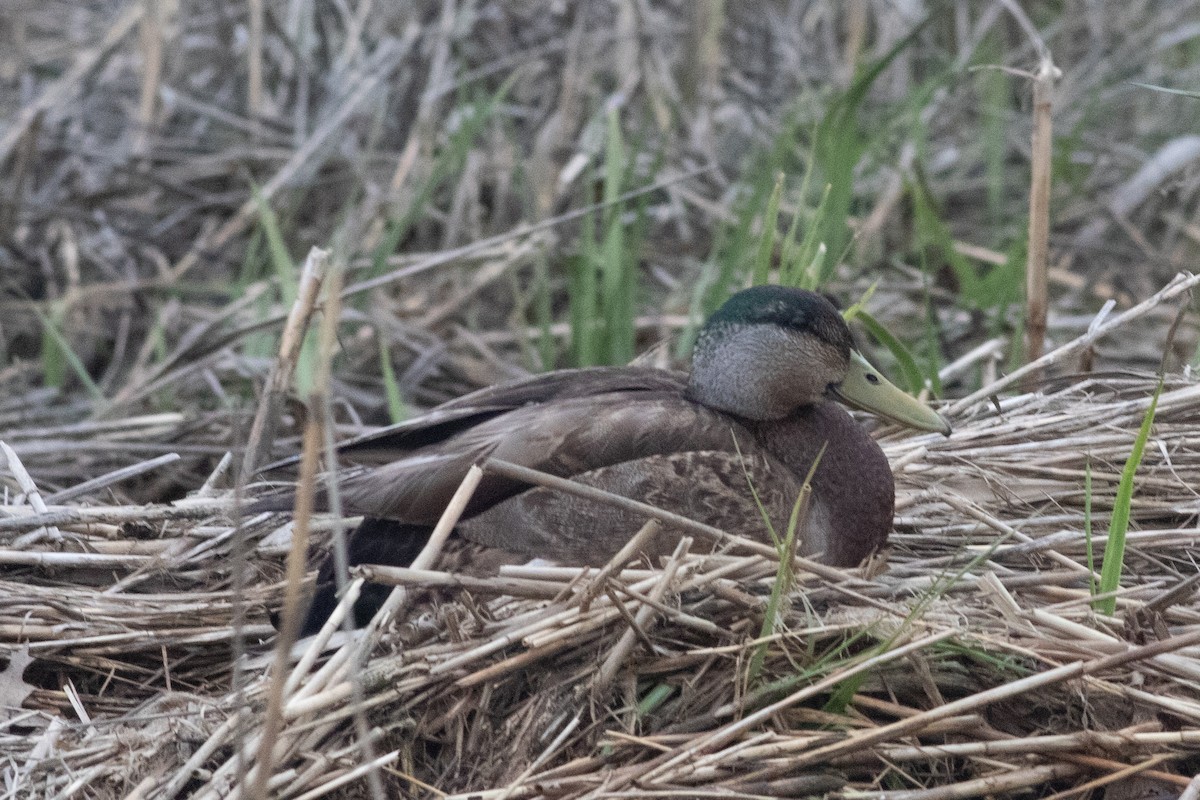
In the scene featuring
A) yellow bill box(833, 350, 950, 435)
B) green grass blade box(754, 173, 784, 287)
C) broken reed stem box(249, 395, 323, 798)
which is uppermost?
broken reed stem box(249, 395, 323, 798)

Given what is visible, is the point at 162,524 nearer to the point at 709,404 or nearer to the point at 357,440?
the point at 357,440

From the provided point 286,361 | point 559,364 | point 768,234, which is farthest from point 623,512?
point 559,364

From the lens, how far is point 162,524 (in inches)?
128

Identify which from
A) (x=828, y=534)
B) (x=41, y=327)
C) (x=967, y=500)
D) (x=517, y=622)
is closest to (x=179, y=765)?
(x=517, y=622)

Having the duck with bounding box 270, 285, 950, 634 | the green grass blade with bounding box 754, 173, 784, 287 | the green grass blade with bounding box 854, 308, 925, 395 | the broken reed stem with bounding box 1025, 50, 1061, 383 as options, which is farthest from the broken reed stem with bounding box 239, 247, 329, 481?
the broken reed stem with bounding box 1025, 50, 1061, 383

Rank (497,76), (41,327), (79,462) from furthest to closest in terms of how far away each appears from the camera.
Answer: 1. (497,76)
2. (41,327)
3. (79,462)

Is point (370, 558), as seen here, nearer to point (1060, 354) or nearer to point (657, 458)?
point (657, 458)

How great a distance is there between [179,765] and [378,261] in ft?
7.31

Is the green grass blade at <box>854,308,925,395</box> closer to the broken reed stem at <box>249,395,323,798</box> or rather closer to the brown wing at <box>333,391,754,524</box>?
the brown wing at <box>333,391,754,524</box>

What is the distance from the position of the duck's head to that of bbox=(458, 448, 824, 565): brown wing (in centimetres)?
27

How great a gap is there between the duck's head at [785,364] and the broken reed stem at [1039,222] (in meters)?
0.75

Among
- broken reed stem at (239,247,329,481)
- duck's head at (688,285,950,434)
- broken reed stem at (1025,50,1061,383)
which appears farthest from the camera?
broken reed stem at (1025,50,1061,383)

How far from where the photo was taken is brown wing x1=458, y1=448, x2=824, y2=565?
114 inches

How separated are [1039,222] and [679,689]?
6.43 ft
